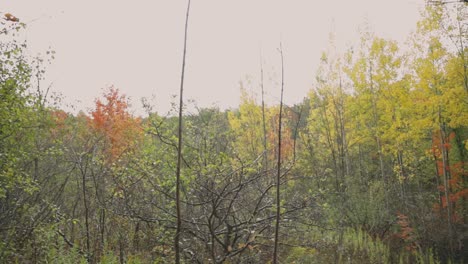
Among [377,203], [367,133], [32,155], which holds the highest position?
[367,133]

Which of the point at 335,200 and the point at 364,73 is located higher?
the point at 364,73

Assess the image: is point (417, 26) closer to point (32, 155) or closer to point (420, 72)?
point (420, 72)

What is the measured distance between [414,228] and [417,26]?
7082 mm

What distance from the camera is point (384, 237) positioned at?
480 inches

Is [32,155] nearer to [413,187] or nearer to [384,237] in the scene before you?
[384,237]

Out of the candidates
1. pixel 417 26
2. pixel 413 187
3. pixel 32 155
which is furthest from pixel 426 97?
pixel 32 155

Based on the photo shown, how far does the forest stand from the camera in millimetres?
4750

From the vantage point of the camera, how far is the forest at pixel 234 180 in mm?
4750

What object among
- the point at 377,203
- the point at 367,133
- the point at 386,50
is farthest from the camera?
the point at 367,133

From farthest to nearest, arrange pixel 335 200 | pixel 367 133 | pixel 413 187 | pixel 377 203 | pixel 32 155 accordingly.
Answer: pixel 413 187 < pixel 367 133 < pixel 335 200 < pixel 377 203 < pixel 32 155

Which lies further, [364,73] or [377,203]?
[364,73]

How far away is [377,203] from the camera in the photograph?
12.0 metres

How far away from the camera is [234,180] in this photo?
16.5 ft

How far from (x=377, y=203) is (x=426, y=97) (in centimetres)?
416
